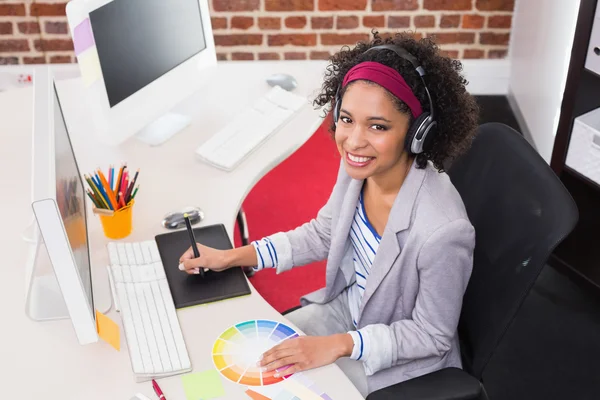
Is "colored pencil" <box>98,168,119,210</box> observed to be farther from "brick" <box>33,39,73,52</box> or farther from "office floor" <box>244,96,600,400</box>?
"brick" <box>33,39,73,52</box>

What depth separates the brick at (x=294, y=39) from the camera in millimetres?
3465

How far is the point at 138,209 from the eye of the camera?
1811 mm

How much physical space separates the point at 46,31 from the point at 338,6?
1326mm

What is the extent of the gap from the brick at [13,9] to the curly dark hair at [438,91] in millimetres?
2269

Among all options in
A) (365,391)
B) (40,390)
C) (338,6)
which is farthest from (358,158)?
(338,6)

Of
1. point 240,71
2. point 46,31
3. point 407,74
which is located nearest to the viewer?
point 407,74

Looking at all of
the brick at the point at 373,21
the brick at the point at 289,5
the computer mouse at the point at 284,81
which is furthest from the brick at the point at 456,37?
the computer mouse at the point at 284,81

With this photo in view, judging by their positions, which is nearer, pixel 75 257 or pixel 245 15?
A: pixel 75 257

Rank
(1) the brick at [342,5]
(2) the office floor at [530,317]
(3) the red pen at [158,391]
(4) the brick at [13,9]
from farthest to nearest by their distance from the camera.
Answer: (1) the brick at [342,5] < (4) the brick at [13,9] < (2) the office floor at [530,317] < (3) the red pen at [158,391]

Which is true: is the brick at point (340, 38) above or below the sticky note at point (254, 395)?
below

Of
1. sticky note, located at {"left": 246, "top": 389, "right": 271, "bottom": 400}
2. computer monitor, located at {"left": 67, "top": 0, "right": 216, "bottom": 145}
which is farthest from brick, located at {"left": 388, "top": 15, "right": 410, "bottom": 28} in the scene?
sticky note, located at {"left": 246, "top": 389, "right": 271, "bottom": 400}

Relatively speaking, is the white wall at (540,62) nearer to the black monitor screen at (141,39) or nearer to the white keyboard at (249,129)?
the white keyboard at (249,129)

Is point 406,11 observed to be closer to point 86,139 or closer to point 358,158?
point 86,139

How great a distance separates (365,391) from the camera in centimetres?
150
